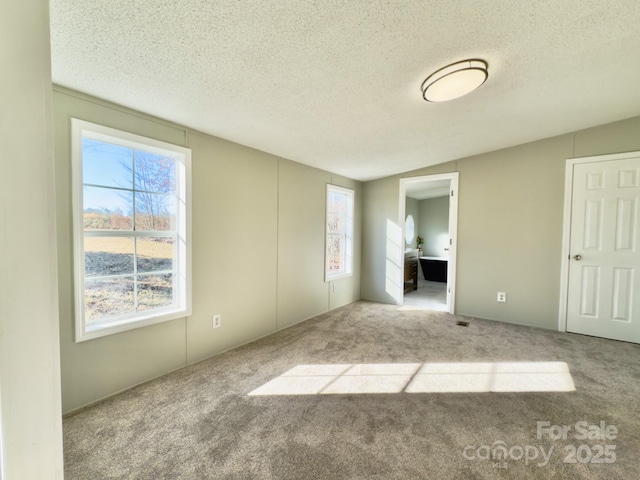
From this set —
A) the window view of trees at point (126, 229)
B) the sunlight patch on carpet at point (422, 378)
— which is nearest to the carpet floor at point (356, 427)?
the sunlight patch on carpet at point (422, 378)

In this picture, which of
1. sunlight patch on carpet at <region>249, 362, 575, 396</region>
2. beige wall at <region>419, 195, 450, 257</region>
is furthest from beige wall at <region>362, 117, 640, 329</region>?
beige wall at <region>419, 195, 450, 257</region>

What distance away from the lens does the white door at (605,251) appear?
2.97m

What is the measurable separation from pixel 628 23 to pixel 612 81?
2.84ft

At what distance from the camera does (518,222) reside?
11.8 feet

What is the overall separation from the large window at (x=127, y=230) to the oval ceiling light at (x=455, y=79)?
2058mm

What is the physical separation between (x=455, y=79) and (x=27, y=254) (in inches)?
88.8

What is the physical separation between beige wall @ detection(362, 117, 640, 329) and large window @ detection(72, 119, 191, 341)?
3601 mm

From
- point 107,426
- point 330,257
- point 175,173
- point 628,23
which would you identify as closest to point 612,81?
point 628,23

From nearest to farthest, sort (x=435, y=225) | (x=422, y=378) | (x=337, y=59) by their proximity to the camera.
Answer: (x=337, y=59) < (x=422, y=378) < (x=435, y=225)

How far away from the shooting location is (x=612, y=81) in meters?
2.18

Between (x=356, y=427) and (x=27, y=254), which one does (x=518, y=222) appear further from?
(x=27, y=254)

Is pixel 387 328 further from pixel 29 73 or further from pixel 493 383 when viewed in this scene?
pixel 29 73

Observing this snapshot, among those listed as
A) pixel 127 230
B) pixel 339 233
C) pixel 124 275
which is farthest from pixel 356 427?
pixel 339 233

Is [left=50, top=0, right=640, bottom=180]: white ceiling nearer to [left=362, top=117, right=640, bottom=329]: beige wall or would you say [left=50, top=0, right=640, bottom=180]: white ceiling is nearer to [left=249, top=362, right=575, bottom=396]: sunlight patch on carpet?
[left=362, top=117, right=640, bottom=329]: beige wall
